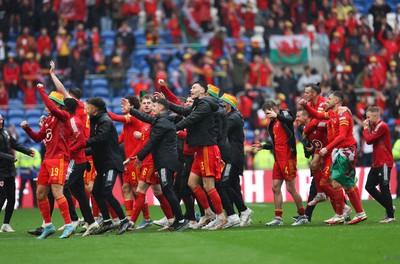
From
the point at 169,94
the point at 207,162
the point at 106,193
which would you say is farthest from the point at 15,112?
the point at 207,162

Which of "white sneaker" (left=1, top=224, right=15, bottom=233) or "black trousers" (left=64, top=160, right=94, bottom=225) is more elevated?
"black trousers" (left=64, top=160, right=94, bottom=225)

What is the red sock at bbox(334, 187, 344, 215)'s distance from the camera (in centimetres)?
1655

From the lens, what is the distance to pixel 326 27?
112 ft

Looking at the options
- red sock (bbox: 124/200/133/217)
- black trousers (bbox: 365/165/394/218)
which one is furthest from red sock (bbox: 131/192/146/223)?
black trousers (bbox: 365/165/394/218)

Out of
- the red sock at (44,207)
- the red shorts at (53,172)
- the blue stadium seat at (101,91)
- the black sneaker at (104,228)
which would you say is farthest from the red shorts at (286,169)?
the blue stadium seat at (101,91)

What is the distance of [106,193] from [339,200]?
13.0 ft

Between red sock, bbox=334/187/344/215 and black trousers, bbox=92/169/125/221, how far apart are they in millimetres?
3656

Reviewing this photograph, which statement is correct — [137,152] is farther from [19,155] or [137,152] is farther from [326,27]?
[326,27]

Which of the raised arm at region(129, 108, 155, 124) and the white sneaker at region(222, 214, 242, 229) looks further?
the white sneaker at region(222, 214, 242, 229)

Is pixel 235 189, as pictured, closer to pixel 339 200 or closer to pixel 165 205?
pixel 165 205

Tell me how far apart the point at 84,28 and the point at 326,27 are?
8377 millimetres

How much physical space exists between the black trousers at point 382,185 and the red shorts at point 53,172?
5.54m

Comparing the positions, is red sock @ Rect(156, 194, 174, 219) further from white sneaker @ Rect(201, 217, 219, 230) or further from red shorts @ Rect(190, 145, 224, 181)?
red shorts @ Rect(190, 145, 224, 181)

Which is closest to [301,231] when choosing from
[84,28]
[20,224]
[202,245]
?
[202,245]
